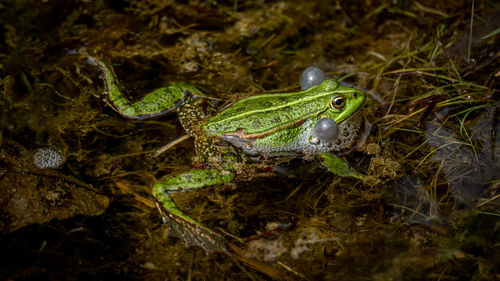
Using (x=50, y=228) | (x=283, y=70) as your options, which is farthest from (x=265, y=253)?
(x=283, y=70)

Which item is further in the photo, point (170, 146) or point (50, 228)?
point (170, 146)

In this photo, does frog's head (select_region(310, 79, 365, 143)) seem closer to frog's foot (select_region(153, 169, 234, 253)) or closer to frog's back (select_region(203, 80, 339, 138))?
frog's back (select_region(203, 80, 339, 138))

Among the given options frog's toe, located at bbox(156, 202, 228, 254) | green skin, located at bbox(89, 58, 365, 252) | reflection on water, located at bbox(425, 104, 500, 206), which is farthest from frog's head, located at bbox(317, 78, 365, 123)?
frog's toe, located at bbox(156, 202, 228, 254)

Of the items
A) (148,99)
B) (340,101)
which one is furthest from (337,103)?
(148,99)

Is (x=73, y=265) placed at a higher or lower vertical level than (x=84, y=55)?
lower

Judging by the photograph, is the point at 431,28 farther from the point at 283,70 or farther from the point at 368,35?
the point at 283,70

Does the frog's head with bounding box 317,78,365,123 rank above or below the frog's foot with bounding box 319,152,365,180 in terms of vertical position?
above

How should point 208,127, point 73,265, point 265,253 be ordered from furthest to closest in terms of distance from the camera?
point 208,127 → point 265,253 → point 73,265

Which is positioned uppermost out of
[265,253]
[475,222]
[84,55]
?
[84,55]
